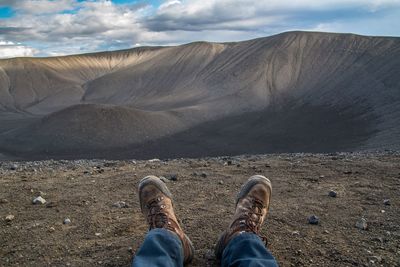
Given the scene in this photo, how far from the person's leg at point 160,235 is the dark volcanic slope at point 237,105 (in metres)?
19.6

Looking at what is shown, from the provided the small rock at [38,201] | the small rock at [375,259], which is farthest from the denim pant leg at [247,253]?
the small rock at [38,201]

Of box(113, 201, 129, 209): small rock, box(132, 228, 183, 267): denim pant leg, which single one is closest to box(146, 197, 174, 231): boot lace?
box(132, 228, 183, 267): denim pant leg

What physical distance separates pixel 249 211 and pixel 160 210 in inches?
29.8

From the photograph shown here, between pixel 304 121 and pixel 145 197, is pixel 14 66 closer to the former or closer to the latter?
pixel 304 121

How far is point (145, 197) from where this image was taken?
388 centimetres

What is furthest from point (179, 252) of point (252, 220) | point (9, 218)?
point (9, 218)

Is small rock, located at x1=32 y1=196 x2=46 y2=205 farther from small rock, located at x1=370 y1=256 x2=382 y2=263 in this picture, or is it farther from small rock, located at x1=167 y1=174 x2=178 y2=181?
small rock, located at x1=370 y1=256 x2=382 y2=263

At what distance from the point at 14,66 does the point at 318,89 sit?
251ft

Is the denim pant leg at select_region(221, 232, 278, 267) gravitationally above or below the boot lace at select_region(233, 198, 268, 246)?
above

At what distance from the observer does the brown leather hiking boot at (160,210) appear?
3.33 metres

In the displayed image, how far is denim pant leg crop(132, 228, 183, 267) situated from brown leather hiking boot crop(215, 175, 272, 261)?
16.8 inches

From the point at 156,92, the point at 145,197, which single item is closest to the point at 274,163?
the point at 145,197

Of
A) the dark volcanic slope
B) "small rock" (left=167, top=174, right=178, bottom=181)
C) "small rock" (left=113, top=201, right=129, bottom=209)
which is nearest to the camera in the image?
"small rock" (left=113, top=201, right=129, bottom=209)

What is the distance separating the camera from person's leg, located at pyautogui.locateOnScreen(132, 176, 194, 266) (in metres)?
2.79
